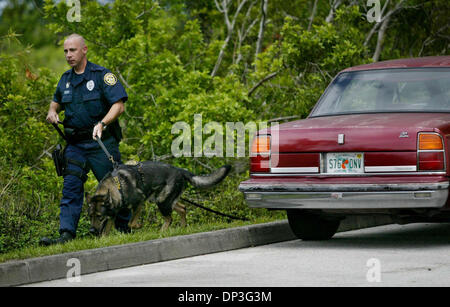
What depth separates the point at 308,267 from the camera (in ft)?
22.7

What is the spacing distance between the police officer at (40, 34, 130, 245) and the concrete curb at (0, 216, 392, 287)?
3.50 ft

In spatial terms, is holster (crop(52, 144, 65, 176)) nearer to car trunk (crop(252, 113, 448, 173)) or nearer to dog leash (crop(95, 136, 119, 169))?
dog leash (crop(95, 136, 119, 169))

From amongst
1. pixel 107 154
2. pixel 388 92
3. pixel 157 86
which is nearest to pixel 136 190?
pixel 107 154

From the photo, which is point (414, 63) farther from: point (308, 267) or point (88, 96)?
point (88, 96)

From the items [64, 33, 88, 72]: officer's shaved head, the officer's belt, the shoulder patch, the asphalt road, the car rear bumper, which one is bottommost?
the asphalt road

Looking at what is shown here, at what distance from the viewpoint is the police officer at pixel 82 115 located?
8.16 metres

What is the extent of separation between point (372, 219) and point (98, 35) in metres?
5.35

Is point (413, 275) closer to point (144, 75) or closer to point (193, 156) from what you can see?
point (193, 156)

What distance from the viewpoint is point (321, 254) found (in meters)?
7.73

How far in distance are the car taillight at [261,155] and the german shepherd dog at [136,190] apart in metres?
0.62

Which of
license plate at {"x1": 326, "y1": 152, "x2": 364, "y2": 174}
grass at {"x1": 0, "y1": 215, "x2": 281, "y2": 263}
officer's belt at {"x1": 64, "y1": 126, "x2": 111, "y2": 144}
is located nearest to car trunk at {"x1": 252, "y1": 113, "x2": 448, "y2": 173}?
license plate at {"x1": 326, "y1": 152, "x2": 364, "y2": 174}

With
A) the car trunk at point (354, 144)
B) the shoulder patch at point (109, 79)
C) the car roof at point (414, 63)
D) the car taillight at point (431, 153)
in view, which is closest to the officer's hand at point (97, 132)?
the shoulder patch at point (109, 79)

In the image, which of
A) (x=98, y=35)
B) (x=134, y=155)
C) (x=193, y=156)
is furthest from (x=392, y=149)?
(x=98, y=35)

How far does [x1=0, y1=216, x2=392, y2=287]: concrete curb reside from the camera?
635cm
